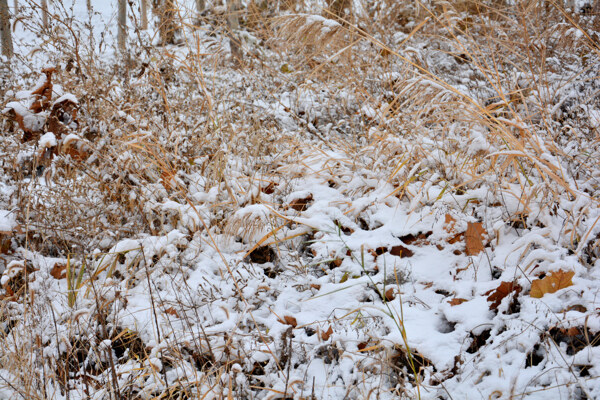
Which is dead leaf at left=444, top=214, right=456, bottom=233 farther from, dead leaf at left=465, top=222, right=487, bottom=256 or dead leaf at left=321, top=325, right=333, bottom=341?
dead leaf at left=321, top=325, right=333, bottom=341

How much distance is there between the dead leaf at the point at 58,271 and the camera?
2438mm

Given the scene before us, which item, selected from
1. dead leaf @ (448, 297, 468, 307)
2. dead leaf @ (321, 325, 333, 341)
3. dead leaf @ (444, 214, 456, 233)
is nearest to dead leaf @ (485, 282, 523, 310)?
dead leaf @ (448, 297, 468, 307)

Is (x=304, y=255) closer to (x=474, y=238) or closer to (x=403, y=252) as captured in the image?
(x=403, y=252)

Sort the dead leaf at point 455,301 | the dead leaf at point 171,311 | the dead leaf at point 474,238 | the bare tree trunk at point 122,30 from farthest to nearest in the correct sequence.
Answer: the bare tree trunk at point 122,30 → the dead leaf at point 474,238 → the dead leaf at point 171,311 → the dead leaf at point 455,301

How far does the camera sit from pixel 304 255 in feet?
8.23

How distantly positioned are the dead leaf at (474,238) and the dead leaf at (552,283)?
16.6 inches

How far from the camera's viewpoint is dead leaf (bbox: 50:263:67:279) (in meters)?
2.44

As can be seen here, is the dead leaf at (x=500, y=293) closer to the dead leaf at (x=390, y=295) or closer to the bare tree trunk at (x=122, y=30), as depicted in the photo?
the dead leaf at (x=390, y=295)

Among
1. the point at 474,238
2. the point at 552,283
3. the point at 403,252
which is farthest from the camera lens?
the point at 403,252

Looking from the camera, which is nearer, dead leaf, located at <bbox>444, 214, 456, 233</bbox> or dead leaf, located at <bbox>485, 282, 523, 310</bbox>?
dead leaf, located at <bbox>485, 282, 523, 310</bbox>

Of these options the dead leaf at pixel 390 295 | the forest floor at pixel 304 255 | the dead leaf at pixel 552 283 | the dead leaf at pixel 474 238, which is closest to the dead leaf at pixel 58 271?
the forest floor at pixel 304 255

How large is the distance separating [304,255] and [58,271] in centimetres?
141

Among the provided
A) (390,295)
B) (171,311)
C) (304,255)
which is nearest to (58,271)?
(171,311)

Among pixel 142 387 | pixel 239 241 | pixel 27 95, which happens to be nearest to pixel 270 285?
pixel 239 241
